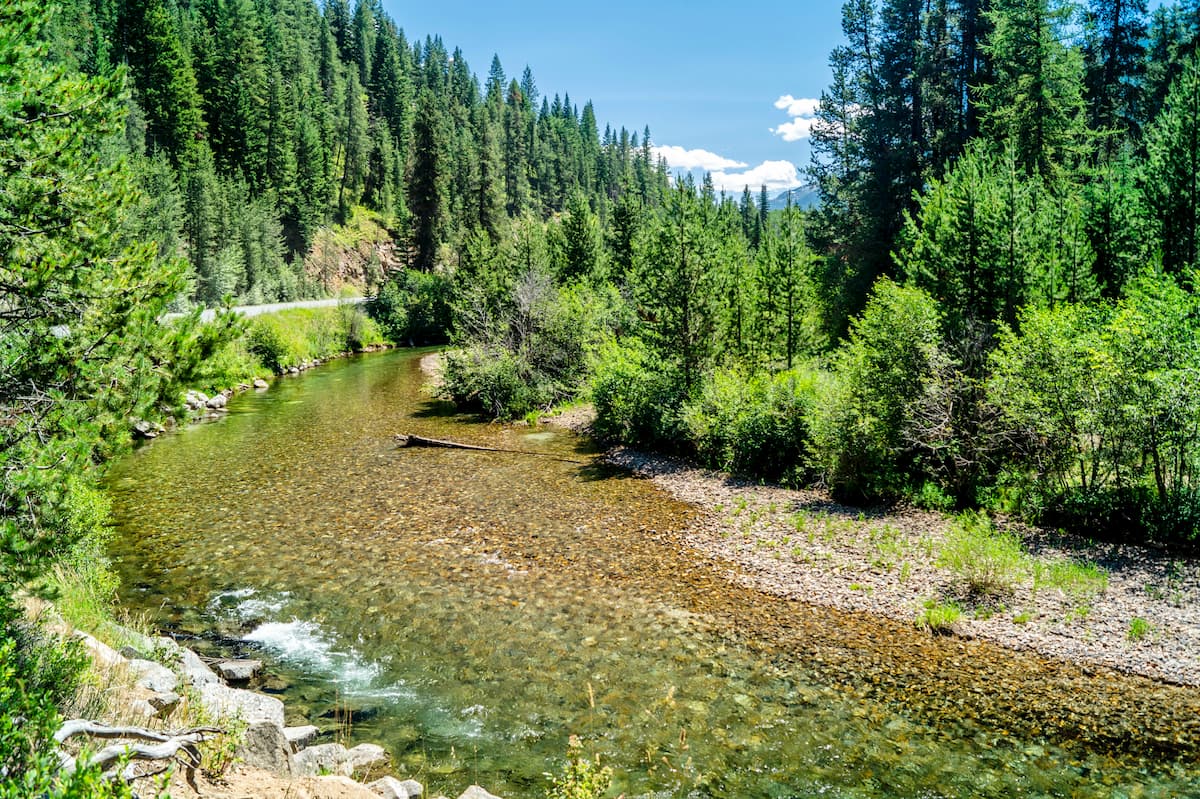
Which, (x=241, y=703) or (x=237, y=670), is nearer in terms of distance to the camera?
(x=241, y=703)

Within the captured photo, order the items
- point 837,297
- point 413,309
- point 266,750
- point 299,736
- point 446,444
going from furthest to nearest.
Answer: point 413,309 < point 837,297 < point 446,444 < point 299,736 < point 266,750

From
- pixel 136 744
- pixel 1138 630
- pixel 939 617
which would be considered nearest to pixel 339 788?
pixel 136 744

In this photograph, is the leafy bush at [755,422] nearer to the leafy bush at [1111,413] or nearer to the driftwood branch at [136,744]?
the leafy bush at [1111,413]

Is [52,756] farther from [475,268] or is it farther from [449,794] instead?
[475,268]

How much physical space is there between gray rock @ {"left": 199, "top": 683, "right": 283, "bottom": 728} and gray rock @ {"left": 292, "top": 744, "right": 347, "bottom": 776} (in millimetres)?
508

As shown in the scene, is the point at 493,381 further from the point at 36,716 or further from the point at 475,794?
the point at 36,716

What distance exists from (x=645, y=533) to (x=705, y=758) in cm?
811

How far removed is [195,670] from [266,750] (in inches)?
140

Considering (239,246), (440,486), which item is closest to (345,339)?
(239,246)

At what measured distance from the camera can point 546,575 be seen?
44.7ft

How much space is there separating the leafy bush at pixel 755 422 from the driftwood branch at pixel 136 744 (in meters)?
15.7

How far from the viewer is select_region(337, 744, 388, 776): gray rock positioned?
7.05 meters

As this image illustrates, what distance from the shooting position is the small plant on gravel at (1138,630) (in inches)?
399

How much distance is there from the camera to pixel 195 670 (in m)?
8.85
